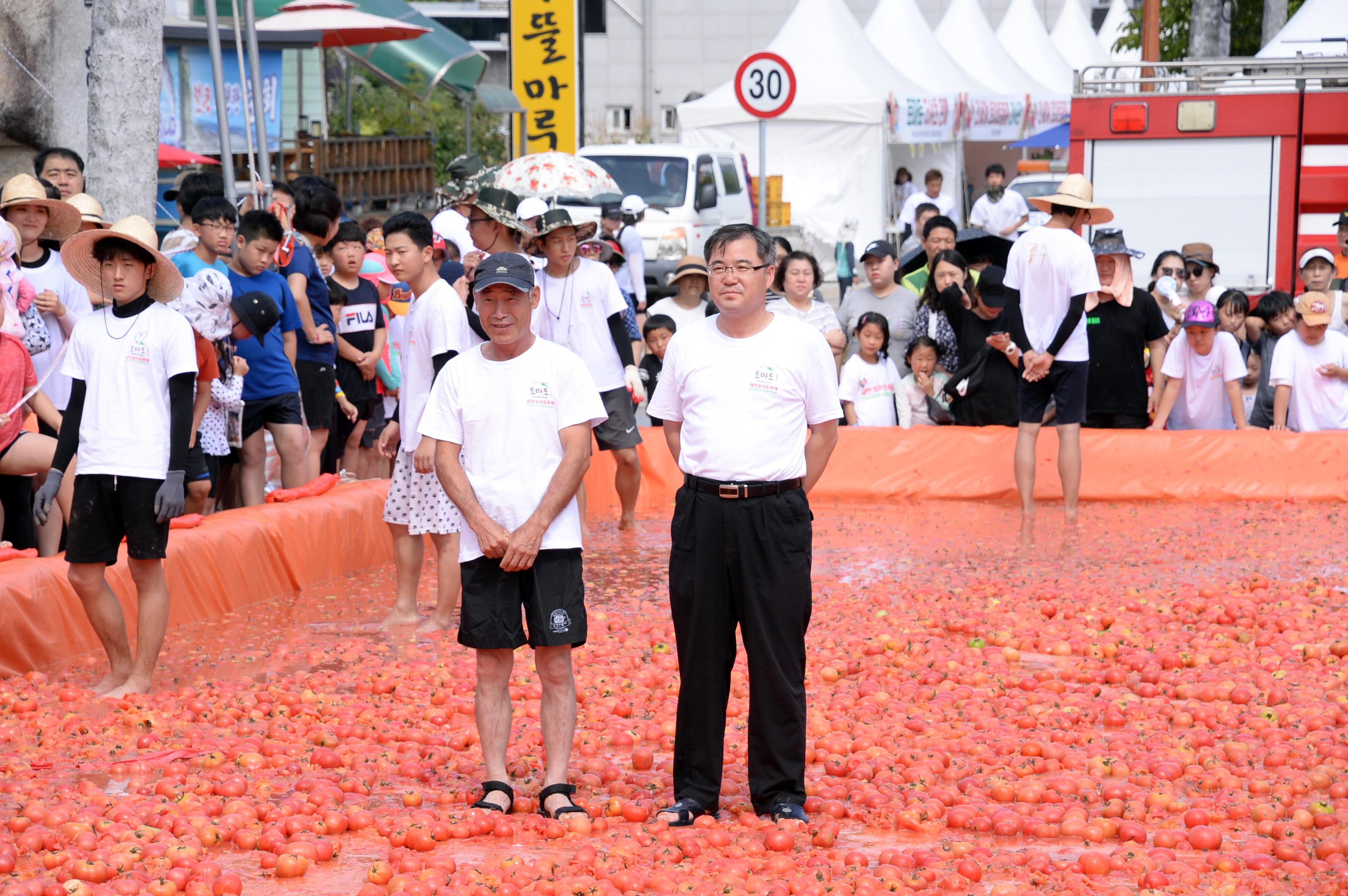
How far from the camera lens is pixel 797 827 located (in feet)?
15.4

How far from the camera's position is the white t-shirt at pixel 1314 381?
35.9 feet

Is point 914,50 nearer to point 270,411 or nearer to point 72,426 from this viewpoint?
point 270,411

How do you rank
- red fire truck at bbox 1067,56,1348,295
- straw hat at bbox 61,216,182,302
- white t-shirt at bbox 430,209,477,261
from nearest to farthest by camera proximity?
straw hat at bbox 61,216,182,302 < white t-shirt at bbox 430,209,477,261 < red fire truck at bbox 1067,56,1348,295

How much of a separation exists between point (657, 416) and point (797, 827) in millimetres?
1368

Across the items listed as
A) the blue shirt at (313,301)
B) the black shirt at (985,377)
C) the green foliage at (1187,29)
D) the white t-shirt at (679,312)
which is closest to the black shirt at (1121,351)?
the black shirt at (985,377)

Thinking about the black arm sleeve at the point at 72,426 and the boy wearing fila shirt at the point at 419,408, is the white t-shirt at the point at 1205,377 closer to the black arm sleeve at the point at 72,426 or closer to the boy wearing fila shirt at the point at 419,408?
the boy wearing fila shirt at the point at 419,408

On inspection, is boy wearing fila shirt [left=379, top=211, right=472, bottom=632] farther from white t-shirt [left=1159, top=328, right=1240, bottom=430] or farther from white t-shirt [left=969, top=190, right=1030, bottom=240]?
white t-shirt [left=969, top=190, right=1030, bottom=240]

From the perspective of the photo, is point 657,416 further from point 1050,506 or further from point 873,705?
point 1050,506

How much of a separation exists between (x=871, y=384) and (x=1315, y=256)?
358 cm

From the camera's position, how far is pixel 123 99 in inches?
398

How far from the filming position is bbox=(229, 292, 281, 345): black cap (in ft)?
28.9

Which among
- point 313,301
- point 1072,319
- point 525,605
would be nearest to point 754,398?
point 525,605

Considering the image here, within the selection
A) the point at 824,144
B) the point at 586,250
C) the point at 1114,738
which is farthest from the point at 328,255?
the point at 824,144

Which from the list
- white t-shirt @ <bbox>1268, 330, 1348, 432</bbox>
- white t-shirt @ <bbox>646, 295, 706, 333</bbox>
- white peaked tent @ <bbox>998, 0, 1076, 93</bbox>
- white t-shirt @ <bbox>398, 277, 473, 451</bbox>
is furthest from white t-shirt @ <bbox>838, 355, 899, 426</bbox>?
white peaked tent @ <bbox>998, 0, 1076, 93</bbox>
